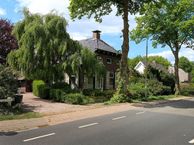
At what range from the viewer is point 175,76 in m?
50.3

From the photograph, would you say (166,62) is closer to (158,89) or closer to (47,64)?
(158,89)

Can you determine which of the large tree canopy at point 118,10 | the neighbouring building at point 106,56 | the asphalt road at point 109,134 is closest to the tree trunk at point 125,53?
the large tree canopy at point 118,10

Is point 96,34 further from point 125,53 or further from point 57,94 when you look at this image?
point 57,94

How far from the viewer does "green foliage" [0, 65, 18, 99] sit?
68.7 feet

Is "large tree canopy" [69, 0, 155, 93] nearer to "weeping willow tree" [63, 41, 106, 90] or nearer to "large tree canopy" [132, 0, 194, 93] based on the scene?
"weeping willow tree" [63, 41, 106, 90]

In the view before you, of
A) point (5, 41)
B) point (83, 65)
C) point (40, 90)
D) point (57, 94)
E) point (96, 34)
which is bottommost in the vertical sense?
point (57, 94)

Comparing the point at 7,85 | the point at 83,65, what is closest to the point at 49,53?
the point at 83,65

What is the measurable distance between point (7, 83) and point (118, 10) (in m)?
15.3

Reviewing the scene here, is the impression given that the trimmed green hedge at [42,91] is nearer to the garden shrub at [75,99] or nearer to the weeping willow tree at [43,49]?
the weeping willow tree at [43,49]

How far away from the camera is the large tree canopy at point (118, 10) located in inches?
1220

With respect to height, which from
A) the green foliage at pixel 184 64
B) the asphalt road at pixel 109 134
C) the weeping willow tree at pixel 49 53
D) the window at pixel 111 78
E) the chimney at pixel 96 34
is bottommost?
the asphalt road at pixel 109 134

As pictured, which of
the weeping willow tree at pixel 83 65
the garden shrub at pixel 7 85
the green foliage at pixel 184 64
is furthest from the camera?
the green foliage at pixel 184 64

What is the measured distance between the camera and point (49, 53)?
3195cm

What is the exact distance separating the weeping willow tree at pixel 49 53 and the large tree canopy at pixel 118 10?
1911mm
